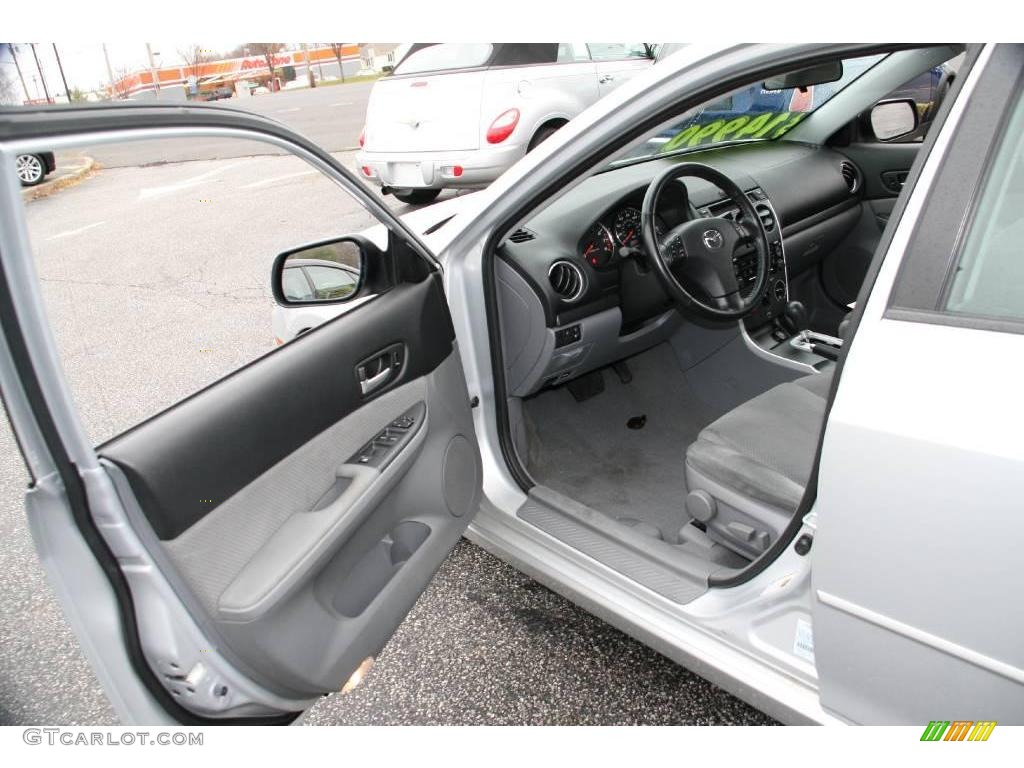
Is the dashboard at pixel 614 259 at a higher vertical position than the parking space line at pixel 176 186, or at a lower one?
lower

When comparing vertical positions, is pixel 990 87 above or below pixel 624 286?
above

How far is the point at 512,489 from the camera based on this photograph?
217 cm

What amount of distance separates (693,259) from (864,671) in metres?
1.46

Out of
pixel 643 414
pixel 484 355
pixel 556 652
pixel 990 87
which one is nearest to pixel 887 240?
pixel 990 87

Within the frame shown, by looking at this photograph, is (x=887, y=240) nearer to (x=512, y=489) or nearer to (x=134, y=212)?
(x=512, y=489)

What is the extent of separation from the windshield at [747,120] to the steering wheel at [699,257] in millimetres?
864

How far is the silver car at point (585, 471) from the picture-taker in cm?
109

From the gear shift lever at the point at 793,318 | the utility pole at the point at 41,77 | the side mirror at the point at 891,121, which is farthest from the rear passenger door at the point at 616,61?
the utility pole at the point at 41,77

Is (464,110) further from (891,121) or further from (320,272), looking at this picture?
(320,272)

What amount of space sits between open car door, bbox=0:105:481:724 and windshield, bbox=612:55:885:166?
6.52 ft

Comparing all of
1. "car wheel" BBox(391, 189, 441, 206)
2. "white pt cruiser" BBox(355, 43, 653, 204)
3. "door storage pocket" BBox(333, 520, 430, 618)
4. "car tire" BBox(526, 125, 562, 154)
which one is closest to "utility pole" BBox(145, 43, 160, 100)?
"door storage pocket" BBox(333, 520, 430, 618)

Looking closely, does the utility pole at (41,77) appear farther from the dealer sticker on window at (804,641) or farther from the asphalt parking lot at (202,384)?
the dealer sticker on window at (804,641)

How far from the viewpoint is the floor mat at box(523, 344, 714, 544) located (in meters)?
2.58

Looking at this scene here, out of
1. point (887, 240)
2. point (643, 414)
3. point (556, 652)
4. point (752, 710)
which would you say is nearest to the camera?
point (887, 240)
